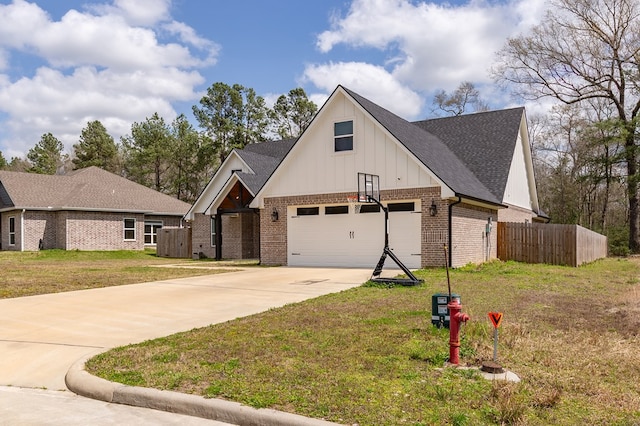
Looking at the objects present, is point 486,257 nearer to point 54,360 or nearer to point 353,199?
point 353,199

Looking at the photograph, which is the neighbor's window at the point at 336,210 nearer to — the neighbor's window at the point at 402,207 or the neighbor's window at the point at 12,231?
the neighbor's window at the point at 402,207

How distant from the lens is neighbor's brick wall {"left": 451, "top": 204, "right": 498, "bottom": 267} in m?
17.7

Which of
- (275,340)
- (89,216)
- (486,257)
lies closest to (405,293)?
(275,340)

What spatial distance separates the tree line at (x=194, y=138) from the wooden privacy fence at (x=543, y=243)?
33448 mm

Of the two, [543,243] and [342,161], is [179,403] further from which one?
[543,243]

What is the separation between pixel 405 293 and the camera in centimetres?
1145

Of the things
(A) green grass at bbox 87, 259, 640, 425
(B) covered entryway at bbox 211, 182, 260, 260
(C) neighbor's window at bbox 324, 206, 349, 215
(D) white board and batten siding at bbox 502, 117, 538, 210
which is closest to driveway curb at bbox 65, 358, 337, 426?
(A) green grass at bbox 87, 259, 640, 425

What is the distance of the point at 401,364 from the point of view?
5539mm

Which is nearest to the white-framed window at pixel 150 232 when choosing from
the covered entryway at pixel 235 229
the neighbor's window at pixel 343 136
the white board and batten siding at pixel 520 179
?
the covered entryway at pixel 235 229

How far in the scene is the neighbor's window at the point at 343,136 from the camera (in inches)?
749

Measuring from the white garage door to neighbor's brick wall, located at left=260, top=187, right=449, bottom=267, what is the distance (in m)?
0.27

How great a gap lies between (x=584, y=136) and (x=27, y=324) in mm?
40915

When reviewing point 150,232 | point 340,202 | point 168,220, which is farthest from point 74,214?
point 340,202

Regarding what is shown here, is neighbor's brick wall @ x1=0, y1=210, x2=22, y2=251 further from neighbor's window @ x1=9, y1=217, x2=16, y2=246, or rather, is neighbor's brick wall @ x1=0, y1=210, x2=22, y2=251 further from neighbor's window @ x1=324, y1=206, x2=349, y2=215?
neighbor's window @ x1=324, y1=206, x2=349, y2=215
